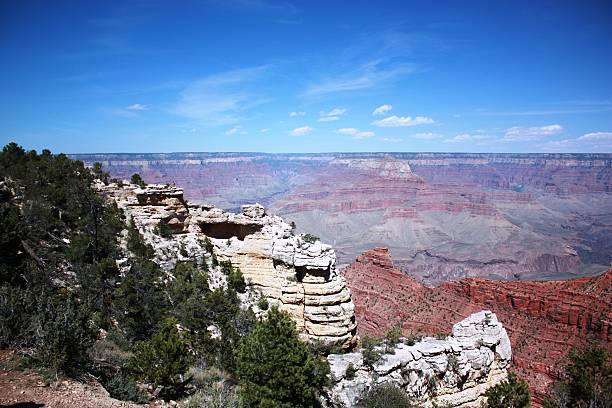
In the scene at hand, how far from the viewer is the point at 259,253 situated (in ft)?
97.9

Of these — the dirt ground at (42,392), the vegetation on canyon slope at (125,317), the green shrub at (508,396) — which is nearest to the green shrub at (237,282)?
the vegetation on canyon slope at (125,317)

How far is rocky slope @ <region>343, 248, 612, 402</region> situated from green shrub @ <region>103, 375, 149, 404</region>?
31365 mm

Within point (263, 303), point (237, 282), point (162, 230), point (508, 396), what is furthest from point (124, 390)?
point (162, 230)

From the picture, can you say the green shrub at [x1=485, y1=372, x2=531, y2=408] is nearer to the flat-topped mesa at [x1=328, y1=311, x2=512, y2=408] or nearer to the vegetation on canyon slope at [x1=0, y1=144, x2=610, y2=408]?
the vegetation on canyon slope at [x1=0, y1=144, x2=610, y2=408]

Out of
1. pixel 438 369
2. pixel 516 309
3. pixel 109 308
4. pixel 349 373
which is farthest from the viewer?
pixel 516 309

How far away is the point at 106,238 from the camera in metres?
28.6

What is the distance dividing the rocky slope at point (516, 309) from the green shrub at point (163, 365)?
29.5 meters

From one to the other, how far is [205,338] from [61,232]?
1556 cm

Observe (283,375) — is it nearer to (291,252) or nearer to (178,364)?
(178,364)

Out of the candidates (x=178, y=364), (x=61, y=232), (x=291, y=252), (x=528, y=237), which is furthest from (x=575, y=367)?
(x=528, y=237)

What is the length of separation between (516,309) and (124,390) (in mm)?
51262

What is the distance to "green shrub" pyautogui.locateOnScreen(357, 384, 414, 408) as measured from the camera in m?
17.5

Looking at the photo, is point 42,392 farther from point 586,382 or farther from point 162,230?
point 586,382

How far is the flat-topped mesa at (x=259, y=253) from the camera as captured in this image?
22.0 metres
